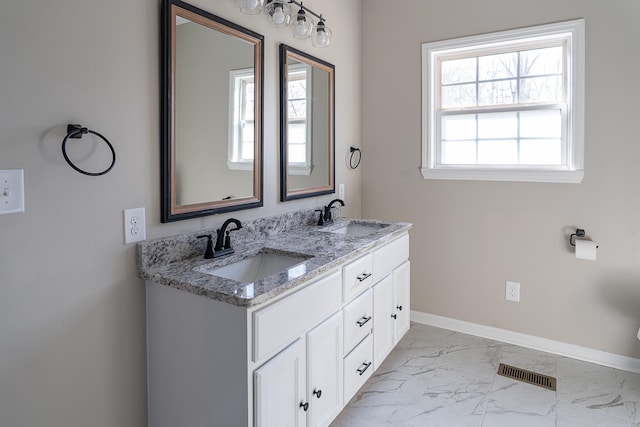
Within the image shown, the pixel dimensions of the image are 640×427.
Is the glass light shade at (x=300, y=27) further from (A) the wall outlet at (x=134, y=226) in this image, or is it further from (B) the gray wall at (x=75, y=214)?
(A) the wall outlet at (x=134, y=226)

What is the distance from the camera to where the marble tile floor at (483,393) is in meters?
2.02

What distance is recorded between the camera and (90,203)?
4.42 feet

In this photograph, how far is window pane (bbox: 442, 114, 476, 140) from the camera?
2.89 metres

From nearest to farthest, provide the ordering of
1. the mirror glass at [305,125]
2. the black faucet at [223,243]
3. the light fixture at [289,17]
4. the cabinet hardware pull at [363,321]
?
the black faucet at [223,243], the light fixture at [289,17], the cabinet hardware pull at [363,321], the mirror glass at [305,125]

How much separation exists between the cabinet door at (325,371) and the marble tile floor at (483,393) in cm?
36

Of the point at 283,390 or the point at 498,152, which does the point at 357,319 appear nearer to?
the point at 283,390

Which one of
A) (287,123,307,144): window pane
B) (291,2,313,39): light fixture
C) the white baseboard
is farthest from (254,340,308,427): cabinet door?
the white baseboard

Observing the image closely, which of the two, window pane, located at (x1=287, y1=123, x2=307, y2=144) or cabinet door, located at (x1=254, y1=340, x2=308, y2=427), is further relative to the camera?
window pane, located at (x1=287, y1=123, x2=307, y2=144)

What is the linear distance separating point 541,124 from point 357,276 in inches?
68.4

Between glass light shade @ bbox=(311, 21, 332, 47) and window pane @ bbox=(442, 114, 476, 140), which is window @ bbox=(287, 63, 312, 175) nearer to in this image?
glass light shade @ bbox=(311, 21, 332, 47)

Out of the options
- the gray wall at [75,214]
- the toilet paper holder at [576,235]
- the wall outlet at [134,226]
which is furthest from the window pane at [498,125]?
the wall outlet at [134,226]

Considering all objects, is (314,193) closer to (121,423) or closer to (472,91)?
(472,91)

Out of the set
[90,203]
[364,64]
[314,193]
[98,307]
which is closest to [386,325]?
[314,193]

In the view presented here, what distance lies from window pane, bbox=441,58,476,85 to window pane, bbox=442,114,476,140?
0.26 metres
